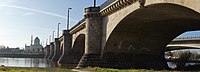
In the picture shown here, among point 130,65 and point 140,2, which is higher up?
point 140,2

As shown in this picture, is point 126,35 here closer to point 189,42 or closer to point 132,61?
point 132,61

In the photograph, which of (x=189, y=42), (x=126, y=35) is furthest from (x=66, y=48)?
(x=126, y=35)

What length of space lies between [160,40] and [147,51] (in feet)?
8.15

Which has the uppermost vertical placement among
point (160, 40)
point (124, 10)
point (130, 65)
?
point (124, 10)

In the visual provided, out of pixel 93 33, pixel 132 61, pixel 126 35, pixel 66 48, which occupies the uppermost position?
pixel 93 33

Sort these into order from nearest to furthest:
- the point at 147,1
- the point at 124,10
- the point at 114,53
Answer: the point at 147,1 → the point at 124,10 → the point at 114,53

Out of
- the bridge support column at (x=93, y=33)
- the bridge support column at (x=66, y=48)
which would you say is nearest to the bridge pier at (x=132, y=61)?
the bridge support column at (x=93, y=33)

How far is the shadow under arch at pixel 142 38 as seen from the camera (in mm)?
37469

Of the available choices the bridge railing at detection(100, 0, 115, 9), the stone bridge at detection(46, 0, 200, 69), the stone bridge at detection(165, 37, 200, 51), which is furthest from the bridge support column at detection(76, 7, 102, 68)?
the stone bridge at detection(165, 37, 200, 51)

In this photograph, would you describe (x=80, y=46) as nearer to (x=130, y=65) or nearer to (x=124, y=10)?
(x=130, y=65)

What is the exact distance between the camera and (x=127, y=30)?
42.1m

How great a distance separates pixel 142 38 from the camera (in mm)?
44969

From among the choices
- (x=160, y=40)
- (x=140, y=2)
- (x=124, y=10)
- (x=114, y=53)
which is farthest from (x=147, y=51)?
(x=140, y=2)

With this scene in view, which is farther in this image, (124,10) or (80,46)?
(80,46)
